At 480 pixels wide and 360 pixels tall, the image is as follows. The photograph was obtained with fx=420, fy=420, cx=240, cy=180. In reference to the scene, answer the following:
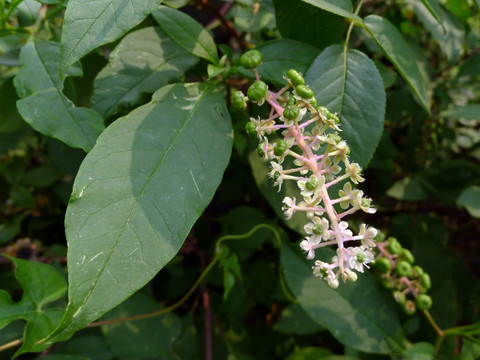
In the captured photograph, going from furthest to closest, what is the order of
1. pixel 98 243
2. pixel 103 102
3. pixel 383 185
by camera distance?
1. pixel 383 185
2. pixel 103 102
3. pixel 98 243

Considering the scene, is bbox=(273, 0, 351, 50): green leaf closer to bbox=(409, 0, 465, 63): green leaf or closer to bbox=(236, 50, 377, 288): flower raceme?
bbox=(236, 50, 377, 288): flower raceme

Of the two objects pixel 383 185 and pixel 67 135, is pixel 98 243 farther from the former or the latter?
pixel 383 185

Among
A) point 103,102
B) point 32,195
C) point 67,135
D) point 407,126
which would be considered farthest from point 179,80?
point 407,126

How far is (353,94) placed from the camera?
813mm

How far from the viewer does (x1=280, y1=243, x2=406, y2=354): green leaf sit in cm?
101

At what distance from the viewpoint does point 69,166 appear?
3.88ft

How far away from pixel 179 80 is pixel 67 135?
272 mm

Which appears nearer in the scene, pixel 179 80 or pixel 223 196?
pixel 179 80

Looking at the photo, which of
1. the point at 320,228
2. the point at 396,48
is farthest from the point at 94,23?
the point at 396,48

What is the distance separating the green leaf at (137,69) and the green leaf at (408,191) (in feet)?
2.87

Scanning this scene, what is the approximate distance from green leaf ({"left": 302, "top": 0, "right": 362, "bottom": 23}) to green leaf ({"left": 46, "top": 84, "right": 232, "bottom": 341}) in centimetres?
25

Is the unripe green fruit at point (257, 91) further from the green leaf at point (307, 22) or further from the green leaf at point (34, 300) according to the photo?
the green leaf at point (34, 300)

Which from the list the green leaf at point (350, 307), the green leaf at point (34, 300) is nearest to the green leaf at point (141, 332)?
the green leaf at point (34, 300)

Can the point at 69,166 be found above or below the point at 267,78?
below
